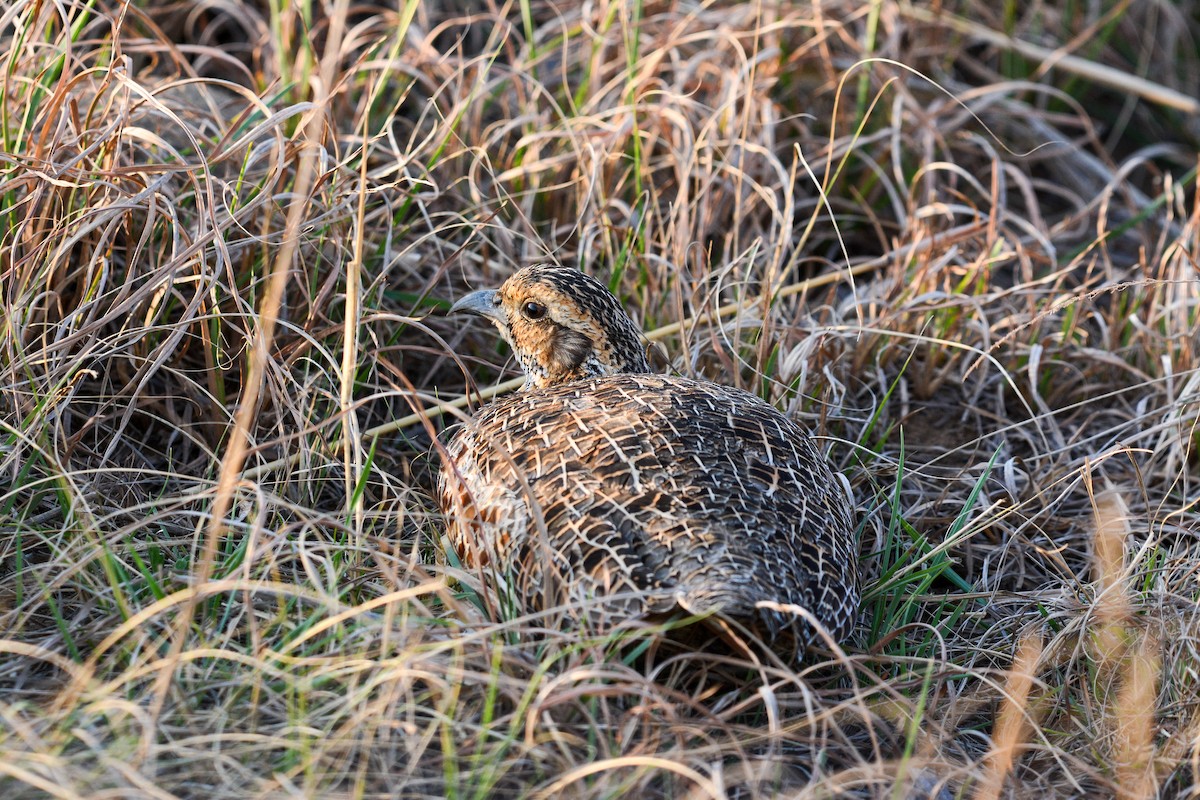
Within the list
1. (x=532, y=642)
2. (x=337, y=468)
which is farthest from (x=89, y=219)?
(x=532, y=642)

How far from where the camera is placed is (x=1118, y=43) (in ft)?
22.3

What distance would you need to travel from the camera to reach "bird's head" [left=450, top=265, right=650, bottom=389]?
13.5ft

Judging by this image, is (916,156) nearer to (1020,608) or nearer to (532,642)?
(1020,608)

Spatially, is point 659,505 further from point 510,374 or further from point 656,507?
point 510,374

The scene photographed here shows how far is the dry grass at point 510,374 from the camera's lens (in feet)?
9.48

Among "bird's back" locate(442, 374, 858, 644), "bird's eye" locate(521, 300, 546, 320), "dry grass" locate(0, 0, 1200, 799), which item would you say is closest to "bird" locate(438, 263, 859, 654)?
"bird's back" locate(442, 374, 858, 644)

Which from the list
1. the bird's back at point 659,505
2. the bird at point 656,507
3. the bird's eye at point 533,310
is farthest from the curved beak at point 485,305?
the bird's back at point 659,505

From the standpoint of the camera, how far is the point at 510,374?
4746 millimetres

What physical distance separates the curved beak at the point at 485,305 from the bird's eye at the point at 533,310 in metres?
0.10

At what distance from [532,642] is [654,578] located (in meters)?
0.33

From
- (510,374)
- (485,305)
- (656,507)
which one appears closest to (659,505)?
(656,507)

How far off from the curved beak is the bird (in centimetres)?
37

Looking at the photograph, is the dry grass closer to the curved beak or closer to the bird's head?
the curved beak

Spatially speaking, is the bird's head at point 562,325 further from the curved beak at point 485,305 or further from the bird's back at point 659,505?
the bird's back at point 659,505
